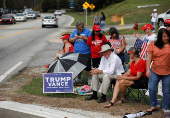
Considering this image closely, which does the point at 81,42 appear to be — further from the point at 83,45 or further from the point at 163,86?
the point at 163,86

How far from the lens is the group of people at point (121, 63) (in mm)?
6027

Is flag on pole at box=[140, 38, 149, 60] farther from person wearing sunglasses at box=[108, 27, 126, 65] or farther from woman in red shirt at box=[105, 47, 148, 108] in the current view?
woman in red shirt at box=[105, 47, 148, 108]

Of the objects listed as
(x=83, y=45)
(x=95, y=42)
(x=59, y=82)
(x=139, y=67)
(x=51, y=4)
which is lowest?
(x=59, y=82)

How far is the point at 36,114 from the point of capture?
623 centimetres

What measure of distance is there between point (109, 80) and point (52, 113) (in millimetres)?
1601

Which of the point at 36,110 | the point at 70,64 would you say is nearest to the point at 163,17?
the point at 70,64

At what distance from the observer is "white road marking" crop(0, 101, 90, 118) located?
617 centimetres

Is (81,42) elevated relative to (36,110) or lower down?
elevated

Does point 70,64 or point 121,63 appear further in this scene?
point 70,64

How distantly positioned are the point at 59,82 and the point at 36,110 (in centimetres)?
121

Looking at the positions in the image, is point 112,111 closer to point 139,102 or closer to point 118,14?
point 139,102

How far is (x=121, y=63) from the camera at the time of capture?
7.32m

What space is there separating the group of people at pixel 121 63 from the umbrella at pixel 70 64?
0.32 meters

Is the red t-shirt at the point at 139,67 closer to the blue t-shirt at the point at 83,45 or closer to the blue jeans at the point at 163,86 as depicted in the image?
the blue jeans at the point at 163,86
